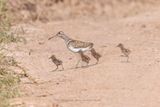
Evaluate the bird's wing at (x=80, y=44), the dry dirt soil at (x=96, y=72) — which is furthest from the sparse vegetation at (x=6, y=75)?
the bird's wing at (x=80, y=44)

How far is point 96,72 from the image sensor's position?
13.8 metres

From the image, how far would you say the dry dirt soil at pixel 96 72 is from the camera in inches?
467

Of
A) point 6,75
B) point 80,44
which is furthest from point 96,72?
point 6,75

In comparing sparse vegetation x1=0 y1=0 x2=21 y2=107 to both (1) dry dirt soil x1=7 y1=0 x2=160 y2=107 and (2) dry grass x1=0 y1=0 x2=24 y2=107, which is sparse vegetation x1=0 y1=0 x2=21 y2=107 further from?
(1) dry dirt soil x1=7 y1=0 x2=160 y2=107

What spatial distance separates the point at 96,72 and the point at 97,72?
0.02 meters

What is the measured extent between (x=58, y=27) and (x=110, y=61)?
250 inches

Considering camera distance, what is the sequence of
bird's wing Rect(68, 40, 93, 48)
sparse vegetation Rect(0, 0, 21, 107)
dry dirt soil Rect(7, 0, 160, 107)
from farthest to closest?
bird's wing Rect(68, 40, 93, 48) < dry dirt soil Rect(7, 0, 160, 107) < sparse vegetation Rect(0, 0, 21, 107)

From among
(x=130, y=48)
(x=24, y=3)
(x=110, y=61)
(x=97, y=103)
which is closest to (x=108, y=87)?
(x=97, y=103)

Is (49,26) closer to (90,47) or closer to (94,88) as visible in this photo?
(90,47)

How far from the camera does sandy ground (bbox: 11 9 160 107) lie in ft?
38.9

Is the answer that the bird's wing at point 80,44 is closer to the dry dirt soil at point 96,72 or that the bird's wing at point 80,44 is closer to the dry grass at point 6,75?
the dry dirt soil at point 96,72

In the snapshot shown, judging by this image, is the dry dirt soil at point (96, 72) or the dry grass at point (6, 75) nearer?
the dry grass at point (6, 75)

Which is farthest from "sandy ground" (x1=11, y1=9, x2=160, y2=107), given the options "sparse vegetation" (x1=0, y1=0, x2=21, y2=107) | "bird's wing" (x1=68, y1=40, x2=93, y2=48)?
"bird's wing" (x1=68, y1=40, x2=93, y2=48)

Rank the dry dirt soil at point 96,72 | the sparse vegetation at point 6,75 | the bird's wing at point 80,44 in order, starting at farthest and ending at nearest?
the bird's wing at point 80,44 < the dry dirt soil at point 96,72 < the sparse vegetation at point 6,75
